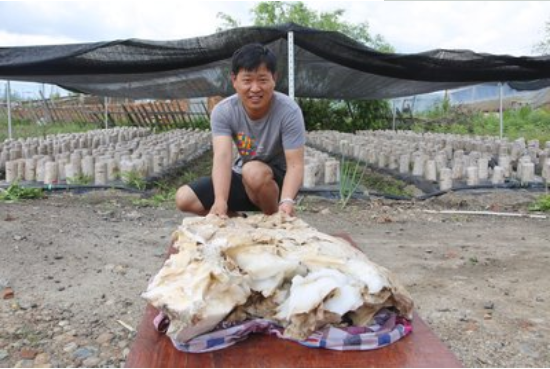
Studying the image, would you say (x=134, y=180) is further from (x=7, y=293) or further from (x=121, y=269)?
(x=7, y=293)

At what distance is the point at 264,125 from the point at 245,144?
18 centimetres

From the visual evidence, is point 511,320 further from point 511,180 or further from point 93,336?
point 511,180

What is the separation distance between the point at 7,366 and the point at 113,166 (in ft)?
13.8

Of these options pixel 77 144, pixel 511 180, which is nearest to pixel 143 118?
pixel 77 144

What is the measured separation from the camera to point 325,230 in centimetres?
444

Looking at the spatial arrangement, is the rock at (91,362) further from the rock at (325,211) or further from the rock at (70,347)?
the rock at (325,211)

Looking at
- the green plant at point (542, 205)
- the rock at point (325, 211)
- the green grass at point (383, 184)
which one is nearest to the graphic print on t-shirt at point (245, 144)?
the rock at point (325, 211)

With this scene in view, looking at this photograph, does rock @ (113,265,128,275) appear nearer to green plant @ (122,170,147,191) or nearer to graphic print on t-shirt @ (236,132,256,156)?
graphic print on t-shirt @ (236,132,256,156)

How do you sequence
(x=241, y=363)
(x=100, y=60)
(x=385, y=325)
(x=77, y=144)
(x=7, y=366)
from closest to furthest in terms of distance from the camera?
(x=241, y=363)
(x=385, y=325)
(x=7, y=366)
(x=100, y=60)
(x=77, y=144)

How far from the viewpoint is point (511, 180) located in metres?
6.10

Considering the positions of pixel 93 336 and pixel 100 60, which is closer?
pixel 93 336

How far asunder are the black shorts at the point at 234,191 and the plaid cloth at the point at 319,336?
1.64 m

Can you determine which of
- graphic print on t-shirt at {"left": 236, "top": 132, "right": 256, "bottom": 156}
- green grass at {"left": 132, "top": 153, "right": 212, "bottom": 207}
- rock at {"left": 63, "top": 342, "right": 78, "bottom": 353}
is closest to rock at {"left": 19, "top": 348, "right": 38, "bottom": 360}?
rock at {"left": 63, "top": 342, "right": 78, "bottom": 353}

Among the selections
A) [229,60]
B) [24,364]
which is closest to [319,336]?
[24,364]
